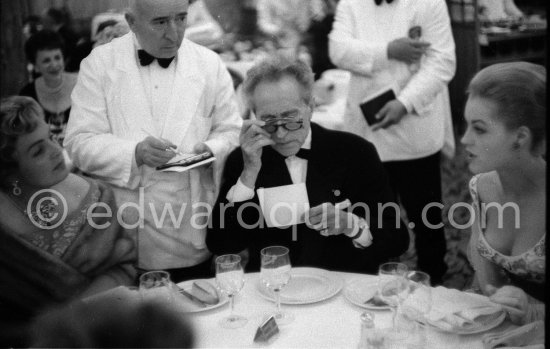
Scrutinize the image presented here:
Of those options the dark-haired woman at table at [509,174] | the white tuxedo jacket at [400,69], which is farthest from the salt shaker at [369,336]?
the white tuxedo jacket at [400,69]

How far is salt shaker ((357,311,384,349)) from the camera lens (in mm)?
1504

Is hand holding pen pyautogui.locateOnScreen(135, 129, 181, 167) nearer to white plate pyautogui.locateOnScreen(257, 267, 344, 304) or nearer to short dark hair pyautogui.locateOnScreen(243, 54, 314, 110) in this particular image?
short dark hair pyautogui.locateOnScreen(243, 54, 314, 110)

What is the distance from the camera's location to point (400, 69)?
79.3 inches

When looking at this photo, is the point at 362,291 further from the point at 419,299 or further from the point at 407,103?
the point at 407,103

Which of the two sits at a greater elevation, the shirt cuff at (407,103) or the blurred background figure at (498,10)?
the blurred background figure at (498,10)

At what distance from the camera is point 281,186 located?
198 cm

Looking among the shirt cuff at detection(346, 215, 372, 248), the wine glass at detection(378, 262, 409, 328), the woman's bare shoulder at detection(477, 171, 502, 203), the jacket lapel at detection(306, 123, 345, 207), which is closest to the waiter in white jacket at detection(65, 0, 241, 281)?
the jacket lapel at detection(306, 123, 345, 207)

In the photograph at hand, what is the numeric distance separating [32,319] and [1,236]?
26 cm

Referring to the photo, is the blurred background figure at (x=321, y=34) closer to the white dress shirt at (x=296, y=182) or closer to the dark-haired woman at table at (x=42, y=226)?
the white dress shirt at (x=296, y=182)

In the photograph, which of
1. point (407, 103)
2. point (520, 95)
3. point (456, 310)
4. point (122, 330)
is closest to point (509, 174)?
point (520, 95)

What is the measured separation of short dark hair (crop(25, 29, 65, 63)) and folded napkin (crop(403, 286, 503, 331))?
4.04 feet

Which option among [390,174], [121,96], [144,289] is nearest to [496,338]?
[390,174]

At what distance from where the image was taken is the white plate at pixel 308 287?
1741mm

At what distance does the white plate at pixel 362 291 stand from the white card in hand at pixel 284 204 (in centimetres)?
29
